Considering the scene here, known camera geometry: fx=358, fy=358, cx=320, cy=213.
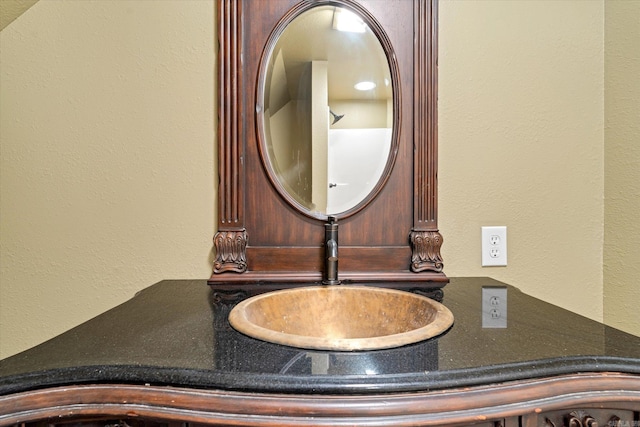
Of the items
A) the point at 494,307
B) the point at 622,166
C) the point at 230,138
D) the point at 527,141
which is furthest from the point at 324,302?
the point at 622,166

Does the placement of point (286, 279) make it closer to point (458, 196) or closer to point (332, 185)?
point (332, 185)

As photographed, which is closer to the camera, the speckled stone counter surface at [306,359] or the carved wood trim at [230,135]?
the speckled stone counter surface at [306,359]

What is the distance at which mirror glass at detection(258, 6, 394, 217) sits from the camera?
3.38 ft

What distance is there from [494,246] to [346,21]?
0.80 meters

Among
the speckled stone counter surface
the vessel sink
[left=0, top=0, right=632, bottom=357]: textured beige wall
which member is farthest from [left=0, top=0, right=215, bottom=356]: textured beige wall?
the speckled stone counter surface

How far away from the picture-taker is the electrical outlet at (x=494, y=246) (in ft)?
3.59

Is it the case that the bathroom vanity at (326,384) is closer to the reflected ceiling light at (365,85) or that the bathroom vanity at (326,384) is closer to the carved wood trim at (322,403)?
the carved wood trim at (322,403)

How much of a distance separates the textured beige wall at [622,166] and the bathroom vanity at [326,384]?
63 centimetres

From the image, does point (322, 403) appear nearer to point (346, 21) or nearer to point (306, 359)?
point (306, 359)

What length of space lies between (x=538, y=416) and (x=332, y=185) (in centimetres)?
71

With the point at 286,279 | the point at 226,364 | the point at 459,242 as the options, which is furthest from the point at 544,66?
the point at 226,364

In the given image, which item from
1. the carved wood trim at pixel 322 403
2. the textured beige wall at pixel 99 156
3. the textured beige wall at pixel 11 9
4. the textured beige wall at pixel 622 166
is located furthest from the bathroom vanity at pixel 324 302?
the textured beige wall at pixel 11 9

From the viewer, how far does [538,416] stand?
479mm

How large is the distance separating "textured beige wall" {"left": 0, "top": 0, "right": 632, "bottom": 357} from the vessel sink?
33 cm
